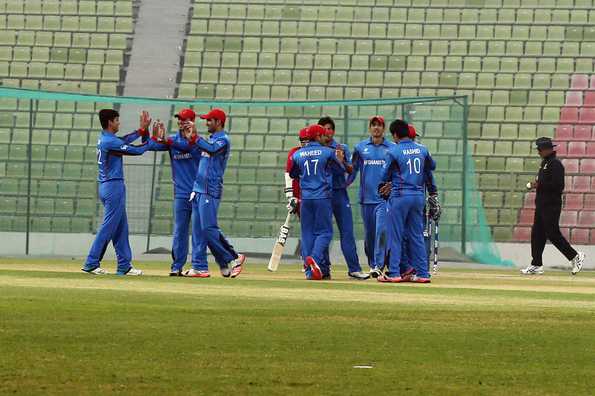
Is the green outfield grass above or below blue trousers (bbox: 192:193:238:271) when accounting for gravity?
below

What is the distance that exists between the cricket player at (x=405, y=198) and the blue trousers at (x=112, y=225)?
10.8ft

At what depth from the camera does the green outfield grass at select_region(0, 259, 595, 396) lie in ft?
25.7

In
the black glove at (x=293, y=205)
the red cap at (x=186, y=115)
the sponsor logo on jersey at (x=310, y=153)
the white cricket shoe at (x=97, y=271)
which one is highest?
the red cap at (x=186, y=115)

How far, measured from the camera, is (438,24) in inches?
1526

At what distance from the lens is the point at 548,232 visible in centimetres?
2472

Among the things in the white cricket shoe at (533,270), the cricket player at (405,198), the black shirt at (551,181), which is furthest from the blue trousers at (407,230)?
the black shirt at (551,181)

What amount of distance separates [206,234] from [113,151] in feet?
5.11

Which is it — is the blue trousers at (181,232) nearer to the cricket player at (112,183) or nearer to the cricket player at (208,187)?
the cricket player at (208,187)

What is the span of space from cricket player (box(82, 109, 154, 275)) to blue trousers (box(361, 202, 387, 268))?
124 inches

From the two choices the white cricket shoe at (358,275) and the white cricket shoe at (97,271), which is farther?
the white cricket shoe at (358,275)

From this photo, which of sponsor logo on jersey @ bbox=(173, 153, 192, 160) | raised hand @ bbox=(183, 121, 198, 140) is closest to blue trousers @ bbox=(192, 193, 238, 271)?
sponsor logo on jersey @ bbox=(173, 153, 192, 160)

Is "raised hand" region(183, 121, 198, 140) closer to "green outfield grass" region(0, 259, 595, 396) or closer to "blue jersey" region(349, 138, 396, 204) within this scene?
"blue jersey" region(349, 138, 396, 204)

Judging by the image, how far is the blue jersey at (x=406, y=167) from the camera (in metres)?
19.2

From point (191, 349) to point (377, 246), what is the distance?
35.8 feet
